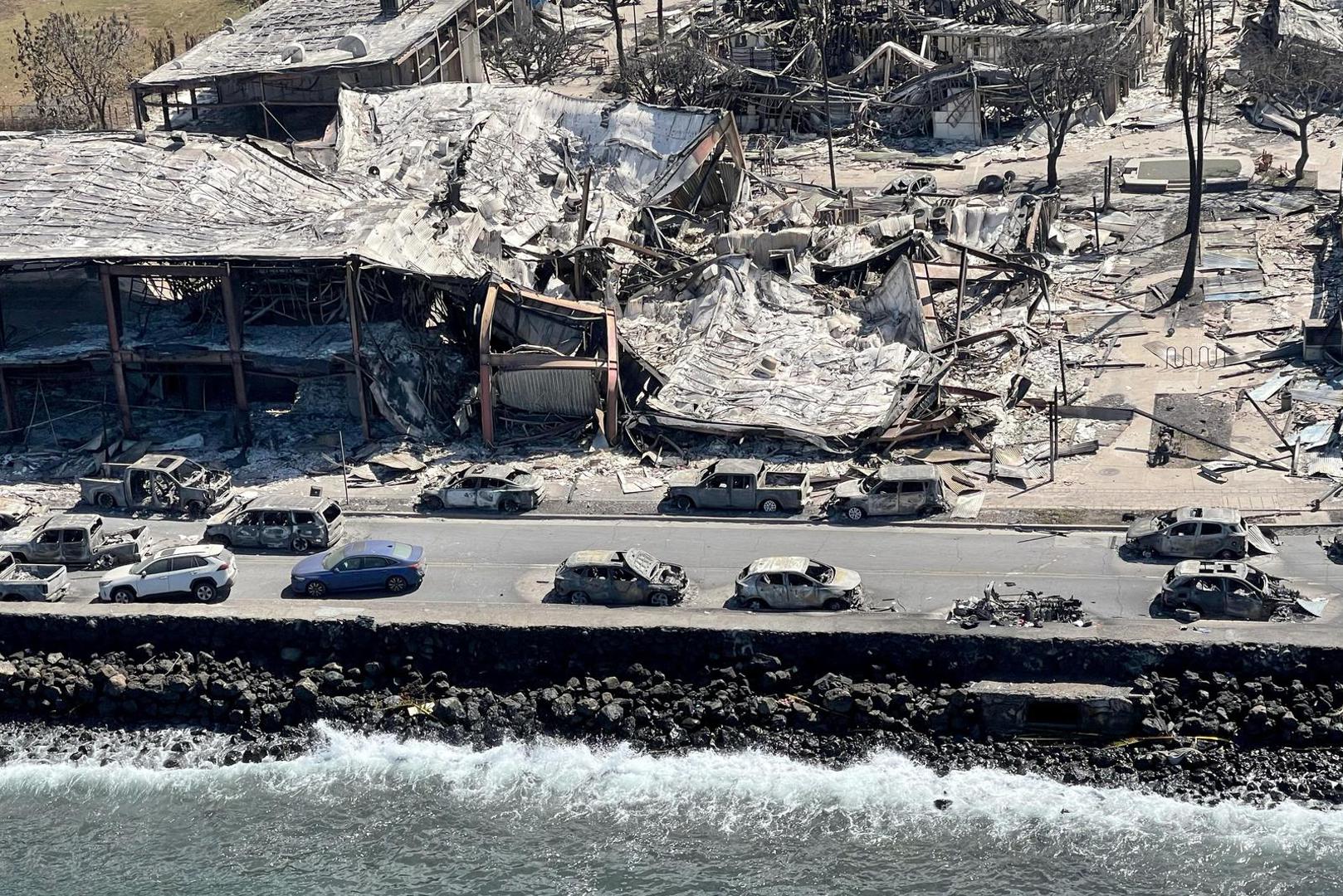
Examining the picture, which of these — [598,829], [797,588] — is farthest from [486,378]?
[598,829]

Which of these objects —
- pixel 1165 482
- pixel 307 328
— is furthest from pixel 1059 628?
pixel 307 328

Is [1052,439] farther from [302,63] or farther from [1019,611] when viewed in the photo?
[302,63]

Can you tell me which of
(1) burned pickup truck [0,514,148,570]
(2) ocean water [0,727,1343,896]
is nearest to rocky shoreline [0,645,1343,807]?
(2) ocean water [0,727,1343,896]

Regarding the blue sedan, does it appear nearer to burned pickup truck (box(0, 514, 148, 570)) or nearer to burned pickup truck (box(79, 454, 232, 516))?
burned pickup truck (box(0, 514, 148, 570))

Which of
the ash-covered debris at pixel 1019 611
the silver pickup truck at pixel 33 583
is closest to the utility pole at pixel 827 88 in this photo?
the ash-covered debris at pixel 1019 611

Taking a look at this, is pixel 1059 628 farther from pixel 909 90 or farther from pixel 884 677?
pixel 909 90

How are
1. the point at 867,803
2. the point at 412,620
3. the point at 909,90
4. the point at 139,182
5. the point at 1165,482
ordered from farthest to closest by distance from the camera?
the point at 909,90 → the point at 139,182 → the point at 1165,482 → the point at 412,620 → the point at 867,803
